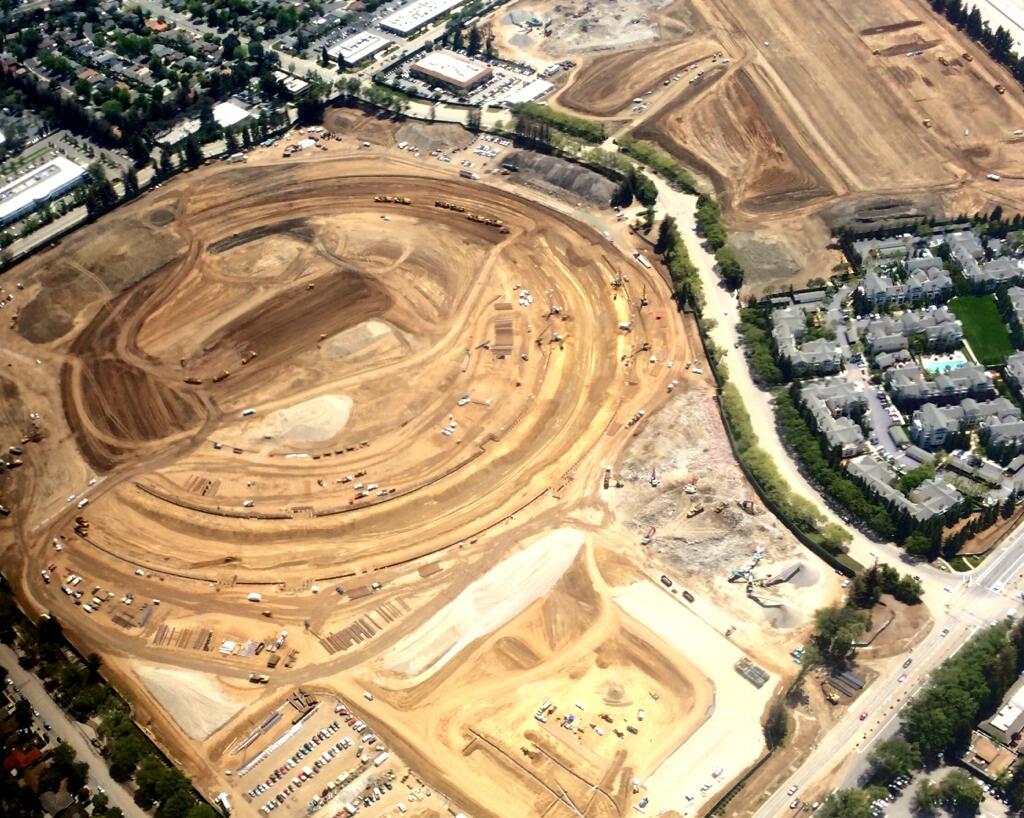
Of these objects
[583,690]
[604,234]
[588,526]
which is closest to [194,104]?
[604,234]

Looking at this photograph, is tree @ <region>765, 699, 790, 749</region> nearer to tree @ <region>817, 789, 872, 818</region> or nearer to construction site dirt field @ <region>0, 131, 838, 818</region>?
construction site dirt field @ <region>0, 131, 838, 818</region>

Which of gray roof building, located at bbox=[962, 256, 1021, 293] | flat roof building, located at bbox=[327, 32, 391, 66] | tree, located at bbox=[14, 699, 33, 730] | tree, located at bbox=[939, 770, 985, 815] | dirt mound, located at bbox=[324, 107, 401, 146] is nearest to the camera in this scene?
tree, located at bbox=[939, 770, 985, 815]

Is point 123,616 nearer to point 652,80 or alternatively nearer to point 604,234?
point 604,234

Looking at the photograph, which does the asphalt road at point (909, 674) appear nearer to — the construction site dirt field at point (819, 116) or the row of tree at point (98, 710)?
the construction site dirt field at point (819, 116)

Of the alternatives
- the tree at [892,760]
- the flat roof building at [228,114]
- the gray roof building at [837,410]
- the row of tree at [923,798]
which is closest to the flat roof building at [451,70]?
the flat roof building at [228,114]

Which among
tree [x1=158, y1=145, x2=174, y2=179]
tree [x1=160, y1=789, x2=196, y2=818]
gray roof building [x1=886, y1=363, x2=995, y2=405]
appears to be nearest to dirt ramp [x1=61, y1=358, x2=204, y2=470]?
tree [x1=158, y1=145, x2=174, y2=179]

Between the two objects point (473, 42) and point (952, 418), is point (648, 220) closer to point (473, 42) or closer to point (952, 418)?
point (952, 418)
